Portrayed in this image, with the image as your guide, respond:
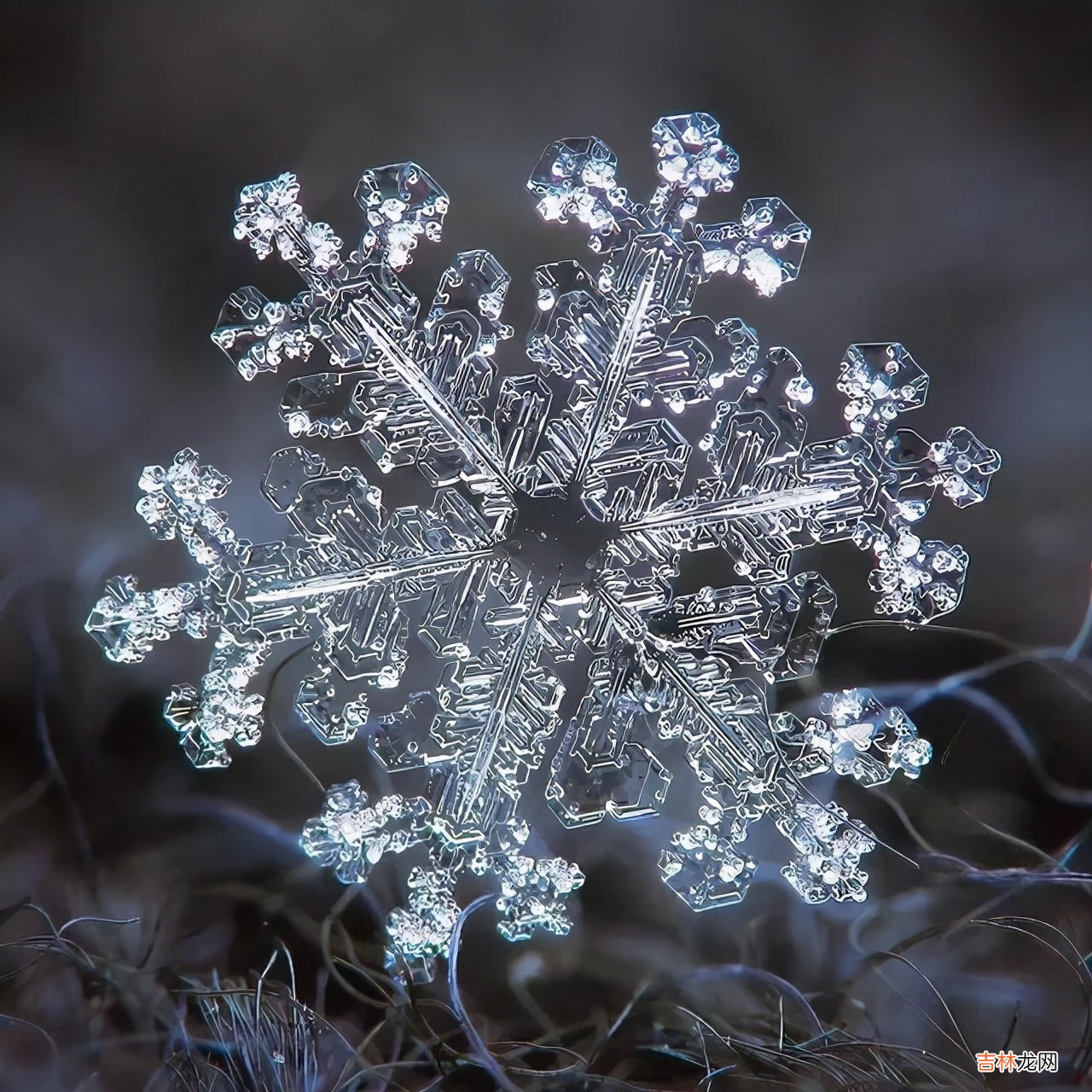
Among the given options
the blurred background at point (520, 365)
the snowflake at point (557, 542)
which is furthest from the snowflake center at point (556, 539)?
the blurred background at point (520, 365)

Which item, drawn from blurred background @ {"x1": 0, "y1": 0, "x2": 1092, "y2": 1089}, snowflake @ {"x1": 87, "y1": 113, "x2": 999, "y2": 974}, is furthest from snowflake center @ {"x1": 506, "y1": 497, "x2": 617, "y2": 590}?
blurred background @ {"x1": 0, "y1": 0, "x2": 1092, "y2": 1089}

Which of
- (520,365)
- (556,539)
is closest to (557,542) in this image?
(556,539)

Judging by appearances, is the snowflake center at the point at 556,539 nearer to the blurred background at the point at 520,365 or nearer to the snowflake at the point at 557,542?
the snowflake at the point at 557,542

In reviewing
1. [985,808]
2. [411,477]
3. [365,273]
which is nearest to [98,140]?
[365,273]

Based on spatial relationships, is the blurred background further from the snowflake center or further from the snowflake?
the snowflake center

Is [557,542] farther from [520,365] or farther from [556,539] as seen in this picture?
[520,365]

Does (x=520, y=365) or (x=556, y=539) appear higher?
(x=520, y=365)
